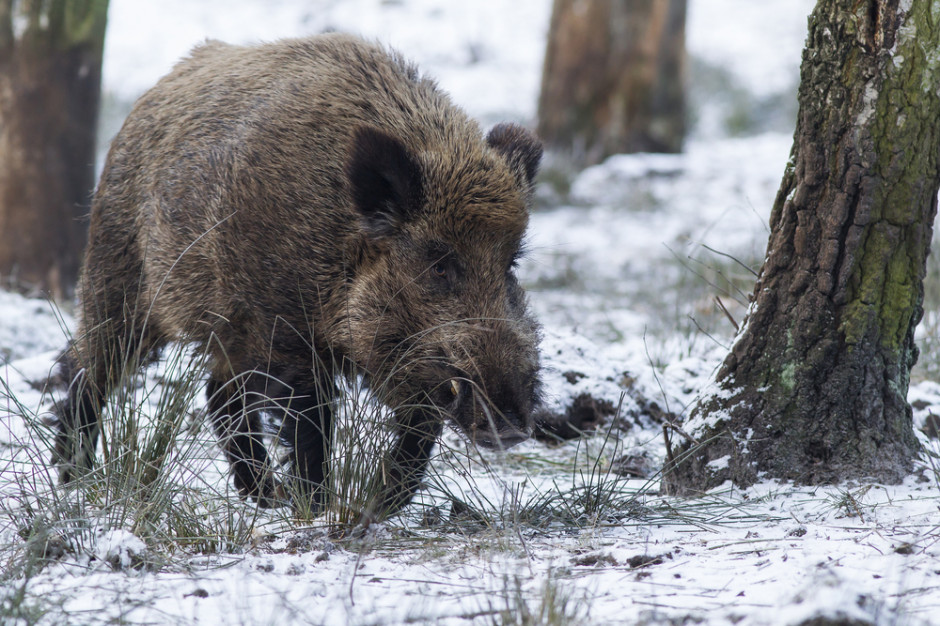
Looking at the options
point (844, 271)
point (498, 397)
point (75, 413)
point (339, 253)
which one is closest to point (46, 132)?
point (75, 413)

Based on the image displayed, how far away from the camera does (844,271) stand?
3252 millimetres

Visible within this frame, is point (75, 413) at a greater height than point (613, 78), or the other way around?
point (613, 78)

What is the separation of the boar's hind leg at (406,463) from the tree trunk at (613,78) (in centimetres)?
1046

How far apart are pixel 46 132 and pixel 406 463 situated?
470 centimetres

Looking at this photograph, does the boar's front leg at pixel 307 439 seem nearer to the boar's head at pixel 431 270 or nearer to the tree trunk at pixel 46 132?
the boar's head at pixel 431 270

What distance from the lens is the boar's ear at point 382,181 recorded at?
11.7 ft

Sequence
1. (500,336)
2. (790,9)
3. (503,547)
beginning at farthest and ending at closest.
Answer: (790,9) → (500,336) → (503,547)

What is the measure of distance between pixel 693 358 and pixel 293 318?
2.33m

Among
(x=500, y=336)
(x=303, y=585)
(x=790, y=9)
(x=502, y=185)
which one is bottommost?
(x=303, y=585)

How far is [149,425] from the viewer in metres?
3.16

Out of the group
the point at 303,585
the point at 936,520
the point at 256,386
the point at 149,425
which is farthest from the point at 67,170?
the point at 936,520

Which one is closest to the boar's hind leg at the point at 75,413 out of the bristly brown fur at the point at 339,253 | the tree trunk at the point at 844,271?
the bristly brown fur at the point at 339,253

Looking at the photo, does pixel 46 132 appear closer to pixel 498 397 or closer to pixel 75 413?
pixel 75 413

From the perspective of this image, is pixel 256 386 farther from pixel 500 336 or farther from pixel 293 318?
pixel 500 336
